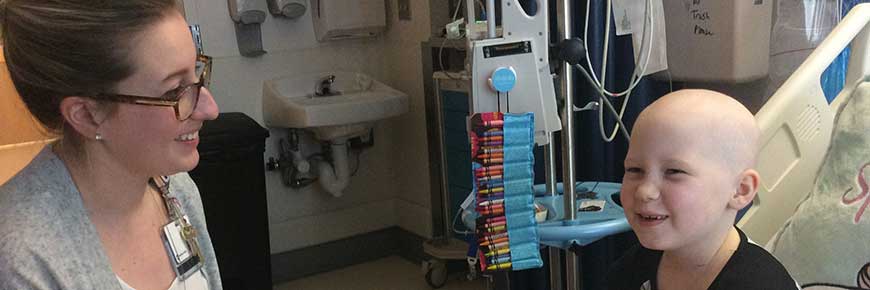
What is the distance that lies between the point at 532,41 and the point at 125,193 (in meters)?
0.84

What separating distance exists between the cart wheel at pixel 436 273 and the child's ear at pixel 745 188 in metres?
2.22

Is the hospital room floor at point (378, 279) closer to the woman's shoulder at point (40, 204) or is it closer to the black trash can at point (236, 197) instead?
the black trash can at point (236, 197)

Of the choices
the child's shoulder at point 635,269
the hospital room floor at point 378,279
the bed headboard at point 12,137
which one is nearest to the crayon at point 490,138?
the child's shoulder at point 635,269

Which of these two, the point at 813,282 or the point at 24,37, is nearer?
the point at 24,37

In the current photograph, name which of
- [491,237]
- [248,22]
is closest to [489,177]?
[491,237]

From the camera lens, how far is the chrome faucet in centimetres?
351

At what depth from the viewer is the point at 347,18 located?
3463 mm

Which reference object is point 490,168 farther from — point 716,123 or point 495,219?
point 716,123

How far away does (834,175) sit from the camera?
1394mm

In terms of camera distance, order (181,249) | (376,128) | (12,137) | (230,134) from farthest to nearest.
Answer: (376,128), (230,134), (12,137), (181,249)

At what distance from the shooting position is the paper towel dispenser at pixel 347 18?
342 centimetres

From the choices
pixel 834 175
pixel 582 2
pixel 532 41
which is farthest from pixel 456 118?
pixel 834 175

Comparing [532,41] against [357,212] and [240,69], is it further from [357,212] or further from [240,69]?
[357,212]

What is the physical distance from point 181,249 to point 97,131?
266 mm
